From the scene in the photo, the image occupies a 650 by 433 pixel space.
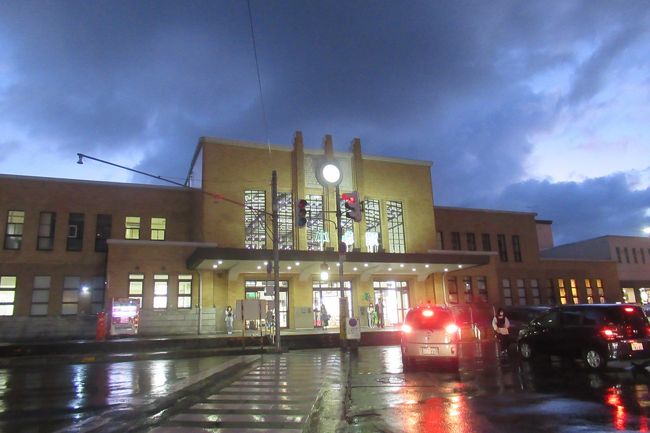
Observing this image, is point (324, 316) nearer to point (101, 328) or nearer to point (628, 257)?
point (101, 328)

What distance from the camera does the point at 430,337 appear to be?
14570 mm

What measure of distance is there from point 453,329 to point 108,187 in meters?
27.0

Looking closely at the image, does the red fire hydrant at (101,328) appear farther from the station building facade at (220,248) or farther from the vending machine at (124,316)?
the station building facade at (220,248)

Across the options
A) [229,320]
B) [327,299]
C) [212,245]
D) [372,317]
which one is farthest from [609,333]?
[212,245]

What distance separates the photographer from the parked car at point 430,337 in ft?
47.2

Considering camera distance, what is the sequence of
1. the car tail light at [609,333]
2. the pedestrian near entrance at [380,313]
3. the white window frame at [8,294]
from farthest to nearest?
the pedestrian near entrance at [380,313], the white window frame at [8,294], the car tail light at [609,333]

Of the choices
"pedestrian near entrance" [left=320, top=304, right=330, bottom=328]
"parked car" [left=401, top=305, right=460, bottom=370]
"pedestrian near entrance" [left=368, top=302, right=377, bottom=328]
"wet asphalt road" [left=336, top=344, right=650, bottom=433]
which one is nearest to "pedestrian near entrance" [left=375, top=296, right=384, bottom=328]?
"pedestrian near entrance" [left=368, top=302, right=377, bottom=328]

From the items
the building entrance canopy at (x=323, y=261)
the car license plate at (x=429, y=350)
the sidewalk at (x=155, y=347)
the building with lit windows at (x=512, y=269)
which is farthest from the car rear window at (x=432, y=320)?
the building with lit windows at (x=512, y=269)

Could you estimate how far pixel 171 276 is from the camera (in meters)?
30.2

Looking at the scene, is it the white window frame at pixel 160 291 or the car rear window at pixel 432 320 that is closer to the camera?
the car rear window at pixel 432 320

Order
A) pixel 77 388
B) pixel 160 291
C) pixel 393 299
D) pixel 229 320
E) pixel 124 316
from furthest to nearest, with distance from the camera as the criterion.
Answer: pixel 393 299, pixel 160 291, pixel 229 320, pixel 124 316, pixel 77 388

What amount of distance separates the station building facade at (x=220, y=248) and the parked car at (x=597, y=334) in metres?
13.5

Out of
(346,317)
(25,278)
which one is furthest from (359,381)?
(25,278)

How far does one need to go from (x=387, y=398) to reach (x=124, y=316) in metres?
20.6
